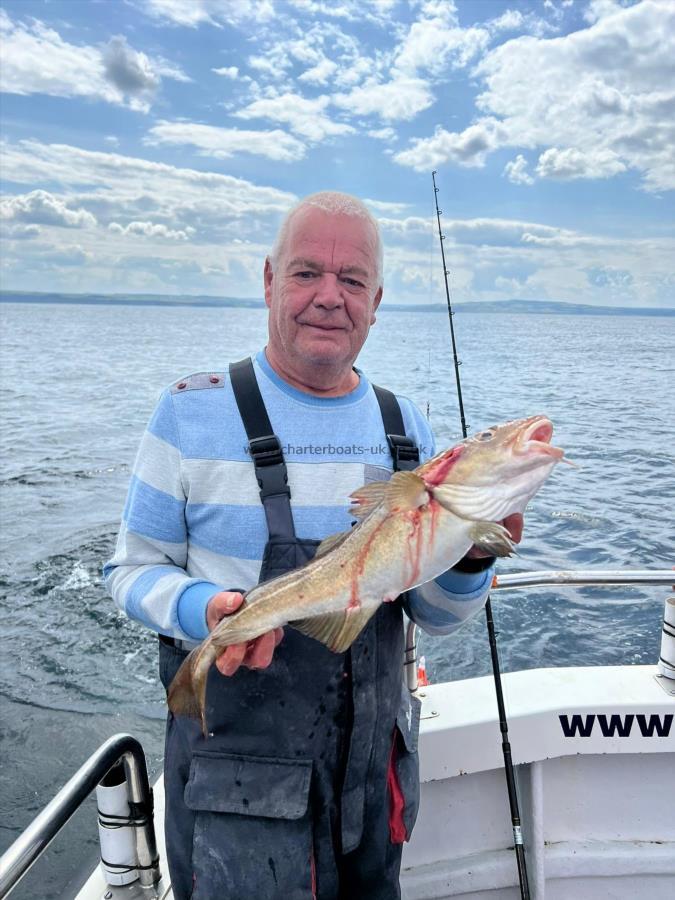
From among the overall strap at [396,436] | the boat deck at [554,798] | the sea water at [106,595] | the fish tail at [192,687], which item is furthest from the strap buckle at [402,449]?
the sea water at [106,595]

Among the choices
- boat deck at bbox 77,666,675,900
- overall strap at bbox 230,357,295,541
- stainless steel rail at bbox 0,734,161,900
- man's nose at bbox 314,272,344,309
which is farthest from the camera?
boat deck at bbox 77,666,675,900

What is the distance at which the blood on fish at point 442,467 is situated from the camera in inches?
81.7

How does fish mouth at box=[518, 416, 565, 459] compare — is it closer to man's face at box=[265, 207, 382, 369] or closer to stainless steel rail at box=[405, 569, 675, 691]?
man's face at box=[265, 207, 382, 369]

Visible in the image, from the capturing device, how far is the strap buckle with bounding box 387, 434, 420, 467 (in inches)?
105

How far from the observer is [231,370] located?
2633mm

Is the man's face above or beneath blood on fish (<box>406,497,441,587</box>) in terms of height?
above

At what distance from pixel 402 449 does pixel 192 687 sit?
1.17 metres

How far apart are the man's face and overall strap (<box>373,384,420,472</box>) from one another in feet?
0.94

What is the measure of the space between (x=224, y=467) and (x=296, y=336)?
0.57 meters

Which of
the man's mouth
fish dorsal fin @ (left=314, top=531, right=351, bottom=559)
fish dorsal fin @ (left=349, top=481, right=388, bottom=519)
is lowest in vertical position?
fish dorsal fin @ (left=314, top=531, right=351, bottom=559)

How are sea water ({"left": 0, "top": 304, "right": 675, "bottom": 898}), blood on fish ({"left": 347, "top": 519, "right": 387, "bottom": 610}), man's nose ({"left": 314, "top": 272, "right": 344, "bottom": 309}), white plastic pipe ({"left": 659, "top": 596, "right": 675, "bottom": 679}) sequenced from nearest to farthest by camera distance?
blood on fish ({"left": 347, "top": 519, "right": 387, "bottom": 610}) → man's nose ({"left": 314, "top": 272, "right": 344, "bottom": 309}) → white plastic pipe ({"left": 659, "top": 596, "right": 675, "bottom": 679}) → sea water ({"left": 0, "top": 304, "right": 675, "bottom": 898})

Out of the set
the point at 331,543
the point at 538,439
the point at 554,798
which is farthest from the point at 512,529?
the point at 554,798

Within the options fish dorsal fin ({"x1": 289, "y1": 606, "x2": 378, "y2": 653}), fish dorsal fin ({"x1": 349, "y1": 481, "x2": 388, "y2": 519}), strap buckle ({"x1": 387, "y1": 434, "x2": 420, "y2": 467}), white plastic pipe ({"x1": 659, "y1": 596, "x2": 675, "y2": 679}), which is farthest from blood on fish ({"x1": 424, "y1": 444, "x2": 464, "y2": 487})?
white plastic pipe ({"x1": 659, "y1": 596, "x2": 675, "y2": 679})

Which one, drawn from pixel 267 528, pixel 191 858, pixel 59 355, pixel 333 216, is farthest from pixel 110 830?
pixel 59 355
